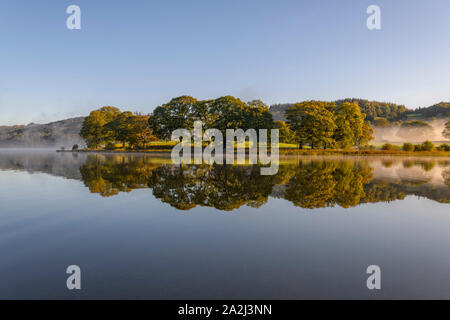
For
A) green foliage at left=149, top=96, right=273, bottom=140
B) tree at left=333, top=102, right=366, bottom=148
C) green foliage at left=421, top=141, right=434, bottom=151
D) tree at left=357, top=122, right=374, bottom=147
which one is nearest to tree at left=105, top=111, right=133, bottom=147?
green foliage at left=149, top=96, right=273, bottom=140

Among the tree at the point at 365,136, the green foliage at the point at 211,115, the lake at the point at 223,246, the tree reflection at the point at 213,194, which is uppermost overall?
the green foliage at the point at 211,115

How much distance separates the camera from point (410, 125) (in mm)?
157250

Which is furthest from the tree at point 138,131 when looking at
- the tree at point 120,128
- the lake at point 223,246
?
the lake at point 223,246

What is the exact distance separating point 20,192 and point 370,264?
1698 cm

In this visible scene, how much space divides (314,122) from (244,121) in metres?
19.4

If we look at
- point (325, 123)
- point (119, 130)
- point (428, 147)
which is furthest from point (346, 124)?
point (119, 130)

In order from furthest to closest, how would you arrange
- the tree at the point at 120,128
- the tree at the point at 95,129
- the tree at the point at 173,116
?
the tree at the point at 95,129 < the tree at the point at 120,128 < the tree at the point at 173,116

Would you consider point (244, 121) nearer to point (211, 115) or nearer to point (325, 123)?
point (211, 115)

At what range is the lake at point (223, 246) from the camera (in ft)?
14.5

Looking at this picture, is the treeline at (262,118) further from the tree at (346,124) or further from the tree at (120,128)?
the tree at (120,128)

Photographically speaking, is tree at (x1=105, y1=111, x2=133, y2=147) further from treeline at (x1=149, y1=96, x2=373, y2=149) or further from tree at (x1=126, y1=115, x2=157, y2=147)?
treeline at (x1=149, y1=96, x2=373, y2=149)

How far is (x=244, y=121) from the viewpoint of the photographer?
7244cm

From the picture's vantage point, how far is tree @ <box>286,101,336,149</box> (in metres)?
68.0
